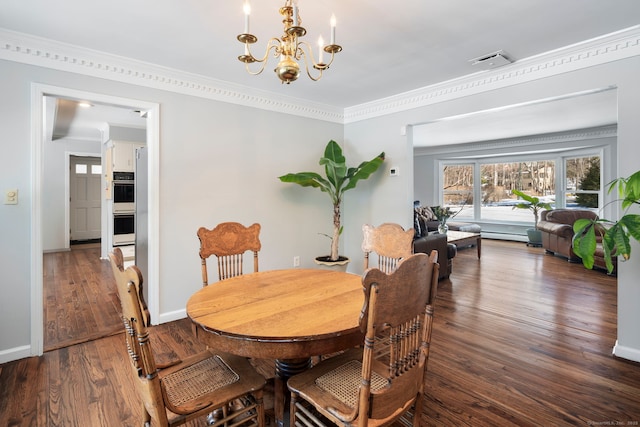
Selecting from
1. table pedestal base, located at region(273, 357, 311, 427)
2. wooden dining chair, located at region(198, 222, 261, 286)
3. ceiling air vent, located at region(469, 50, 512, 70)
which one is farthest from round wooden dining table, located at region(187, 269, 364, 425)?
ceiling air vent, located at region(469, 50, 512, 70)

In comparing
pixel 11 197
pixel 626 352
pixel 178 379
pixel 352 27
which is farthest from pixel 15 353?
pixel 626 352

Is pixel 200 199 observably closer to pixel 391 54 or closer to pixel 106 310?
pixel 106 310

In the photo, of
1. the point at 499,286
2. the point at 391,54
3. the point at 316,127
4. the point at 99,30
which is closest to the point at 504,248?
the point at 499,286

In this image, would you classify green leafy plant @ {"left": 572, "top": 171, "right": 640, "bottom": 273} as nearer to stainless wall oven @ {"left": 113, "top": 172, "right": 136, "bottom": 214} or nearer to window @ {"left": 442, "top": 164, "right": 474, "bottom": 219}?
stainless wall oven @ {"left": 113, "top": 172, "right": 136, "bottom": 214}

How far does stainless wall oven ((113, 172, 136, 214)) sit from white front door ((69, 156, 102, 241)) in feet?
9.77

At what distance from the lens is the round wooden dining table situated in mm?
1248

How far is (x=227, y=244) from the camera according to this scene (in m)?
2.33

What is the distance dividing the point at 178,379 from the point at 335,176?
9.72 feet

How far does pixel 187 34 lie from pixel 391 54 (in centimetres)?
166

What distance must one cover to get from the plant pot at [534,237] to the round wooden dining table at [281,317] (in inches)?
276

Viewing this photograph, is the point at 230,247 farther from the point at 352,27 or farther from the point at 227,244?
the point at 352,27

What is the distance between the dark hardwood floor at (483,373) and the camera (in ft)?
6.09

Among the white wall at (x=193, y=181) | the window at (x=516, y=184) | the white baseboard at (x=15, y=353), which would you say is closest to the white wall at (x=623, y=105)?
the white wall at (x=193, y=181)

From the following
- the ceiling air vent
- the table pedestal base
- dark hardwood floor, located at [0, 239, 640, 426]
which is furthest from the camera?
the ceiling air vent
